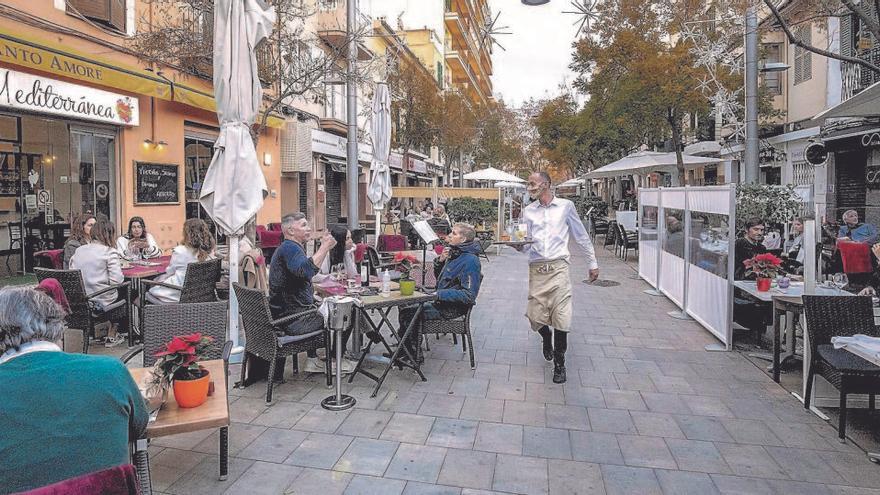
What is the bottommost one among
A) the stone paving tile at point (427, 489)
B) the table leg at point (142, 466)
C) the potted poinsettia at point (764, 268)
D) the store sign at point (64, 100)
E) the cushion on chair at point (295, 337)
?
the stone paving tile at point (427, 489)

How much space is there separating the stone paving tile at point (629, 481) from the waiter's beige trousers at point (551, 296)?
192cm

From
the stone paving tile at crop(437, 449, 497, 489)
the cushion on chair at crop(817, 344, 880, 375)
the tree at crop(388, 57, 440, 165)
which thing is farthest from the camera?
the tree at crop(388, 57, 440, 165)

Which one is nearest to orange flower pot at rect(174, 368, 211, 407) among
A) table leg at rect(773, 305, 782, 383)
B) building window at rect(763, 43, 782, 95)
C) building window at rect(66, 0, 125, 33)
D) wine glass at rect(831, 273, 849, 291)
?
table leg at rect(773, 305, 782, 383)

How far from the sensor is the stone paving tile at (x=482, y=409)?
177 inches

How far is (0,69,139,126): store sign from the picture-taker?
833 centimetres

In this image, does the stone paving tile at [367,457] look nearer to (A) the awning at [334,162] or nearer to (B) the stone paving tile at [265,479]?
(B) the stone paving tile at [265,479]

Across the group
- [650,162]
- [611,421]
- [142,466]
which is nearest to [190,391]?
[142,466]

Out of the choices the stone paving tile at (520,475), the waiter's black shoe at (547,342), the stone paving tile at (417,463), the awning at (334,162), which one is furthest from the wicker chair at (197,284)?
the awning at (334,162)

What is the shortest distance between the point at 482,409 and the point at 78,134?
946 centimetres

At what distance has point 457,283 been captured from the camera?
580 cm

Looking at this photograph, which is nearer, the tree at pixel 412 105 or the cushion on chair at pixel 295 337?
the cushion on chair at pixel 295 337

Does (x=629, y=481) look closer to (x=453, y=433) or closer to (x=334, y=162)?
(x=453, y=433)

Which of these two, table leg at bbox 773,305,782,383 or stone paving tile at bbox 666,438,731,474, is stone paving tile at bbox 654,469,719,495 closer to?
stone paving tile at bbox 666,438,731,474

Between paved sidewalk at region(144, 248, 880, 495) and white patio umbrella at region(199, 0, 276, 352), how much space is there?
5.87 ft
